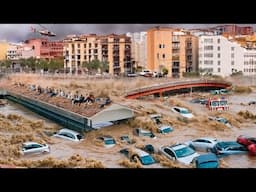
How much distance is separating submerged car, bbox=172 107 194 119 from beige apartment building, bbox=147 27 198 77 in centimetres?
34

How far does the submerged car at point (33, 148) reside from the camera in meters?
5.38

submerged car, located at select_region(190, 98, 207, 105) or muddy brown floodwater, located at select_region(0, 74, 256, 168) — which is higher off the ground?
submerged car, located at select_region(190, 98, 207, 105)

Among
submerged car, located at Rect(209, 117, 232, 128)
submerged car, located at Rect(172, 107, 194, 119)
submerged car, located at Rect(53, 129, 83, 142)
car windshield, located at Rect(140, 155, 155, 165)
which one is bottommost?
car windshield, located at Rect(140, 155, 155, 165)

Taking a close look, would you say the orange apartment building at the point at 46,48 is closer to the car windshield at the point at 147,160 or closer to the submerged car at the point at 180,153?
the car windshield at the point at 147,160

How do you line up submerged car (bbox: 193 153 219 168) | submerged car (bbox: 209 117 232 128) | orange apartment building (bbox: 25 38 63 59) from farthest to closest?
1. orange apartment building (bbox: 25 38 63 59)
2. submerged car (bbox: 209 117 232 128)
3. submerged car (bbox: 193 153 219 168)

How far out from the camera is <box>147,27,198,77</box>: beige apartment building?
5.39 meters

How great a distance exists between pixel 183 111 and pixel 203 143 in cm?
39

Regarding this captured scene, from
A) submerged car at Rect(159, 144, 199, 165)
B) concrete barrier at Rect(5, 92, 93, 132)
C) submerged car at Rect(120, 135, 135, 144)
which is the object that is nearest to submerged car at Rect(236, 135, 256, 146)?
submerged car at Rect(159, 144, 199, 165)

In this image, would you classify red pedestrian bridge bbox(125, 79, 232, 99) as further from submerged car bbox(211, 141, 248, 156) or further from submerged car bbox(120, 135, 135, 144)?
submerged car bbox(211, 141, 248, 156)

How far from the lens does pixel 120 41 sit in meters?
5.38

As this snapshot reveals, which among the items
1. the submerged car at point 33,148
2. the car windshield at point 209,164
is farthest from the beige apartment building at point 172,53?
the submerged car at point 33,148

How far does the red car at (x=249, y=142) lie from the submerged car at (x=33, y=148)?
1900 mm
